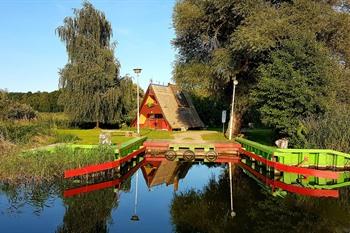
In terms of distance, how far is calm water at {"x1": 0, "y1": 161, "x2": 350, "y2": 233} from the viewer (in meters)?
9.41

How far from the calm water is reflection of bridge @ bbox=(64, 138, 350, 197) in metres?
0.58

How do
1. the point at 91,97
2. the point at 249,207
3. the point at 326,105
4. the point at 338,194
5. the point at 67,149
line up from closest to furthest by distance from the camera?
the point at 249,207, the point at 338,194, the point at 67,149, the point at 326,105, the point at 91,97

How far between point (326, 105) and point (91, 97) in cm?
2456

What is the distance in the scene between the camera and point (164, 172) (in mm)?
17766

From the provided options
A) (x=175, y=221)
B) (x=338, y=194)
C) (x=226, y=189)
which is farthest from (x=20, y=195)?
(x=338, y=194)

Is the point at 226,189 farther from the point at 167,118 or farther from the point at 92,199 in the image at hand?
the point at 167,118

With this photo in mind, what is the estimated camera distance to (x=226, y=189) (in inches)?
547

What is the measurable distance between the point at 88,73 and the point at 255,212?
3063cm

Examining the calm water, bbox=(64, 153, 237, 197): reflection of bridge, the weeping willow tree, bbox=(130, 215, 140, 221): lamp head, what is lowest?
bbox=(130, 215, 140, 221): lamp head

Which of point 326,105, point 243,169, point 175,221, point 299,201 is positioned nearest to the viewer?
point 175,221

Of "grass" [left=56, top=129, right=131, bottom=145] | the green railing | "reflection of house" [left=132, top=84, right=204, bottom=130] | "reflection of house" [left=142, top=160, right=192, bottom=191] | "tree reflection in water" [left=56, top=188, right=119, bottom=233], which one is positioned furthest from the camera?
"reflection of house" [left=132, top=84, right=204, bottom=130]

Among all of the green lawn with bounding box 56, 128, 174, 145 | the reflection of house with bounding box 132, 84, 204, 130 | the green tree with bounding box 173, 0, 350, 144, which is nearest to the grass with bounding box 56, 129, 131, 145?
the green lawn with bounding box 56, 128, 174, 145

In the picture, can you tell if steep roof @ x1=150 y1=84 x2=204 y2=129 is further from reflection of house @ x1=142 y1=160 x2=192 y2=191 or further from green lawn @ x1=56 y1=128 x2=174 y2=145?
reflection of house @ x1=142 y1=160 x2=192 y2=191

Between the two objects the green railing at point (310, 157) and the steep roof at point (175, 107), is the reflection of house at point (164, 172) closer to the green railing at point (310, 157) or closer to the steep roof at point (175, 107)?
the green railing at point (310, 157)
